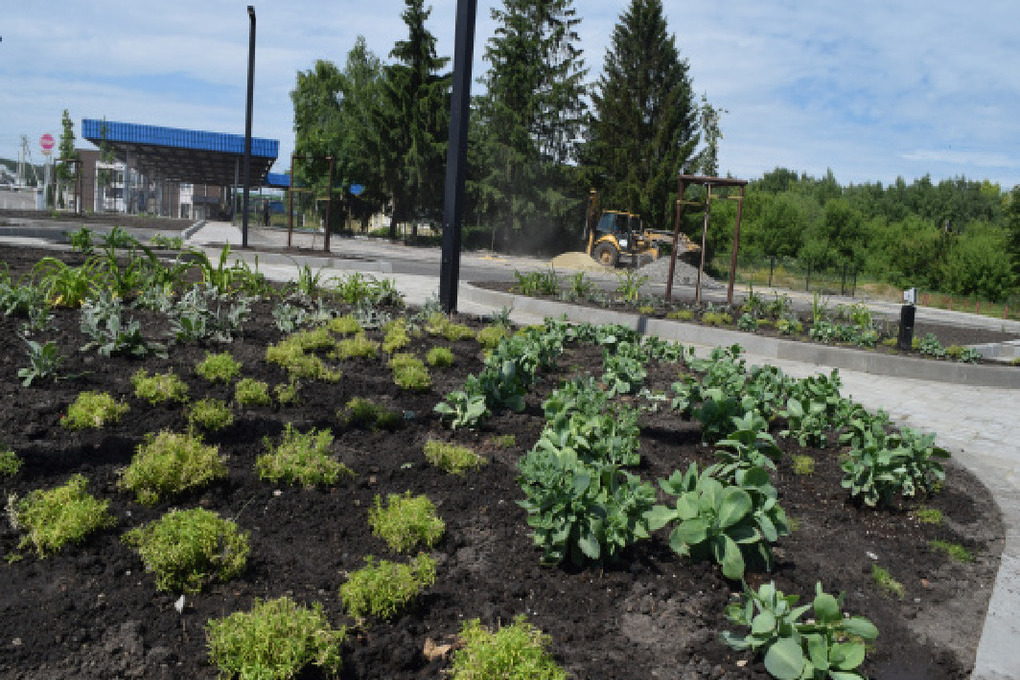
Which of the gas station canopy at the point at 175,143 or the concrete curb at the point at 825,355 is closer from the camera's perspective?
the concrete curb at the point at 825,355

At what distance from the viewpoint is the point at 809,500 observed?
4.22 metres

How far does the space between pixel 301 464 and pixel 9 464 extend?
1192 mm

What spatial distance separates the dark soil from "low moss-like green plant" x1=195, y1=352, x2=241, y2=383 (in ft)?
0.24

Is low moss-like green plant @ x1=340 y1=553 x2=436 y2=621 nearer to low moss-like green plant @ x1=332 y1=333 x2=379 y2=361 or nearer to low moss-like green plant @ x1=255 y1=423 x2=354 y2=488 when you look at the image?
low moss-like green plant @ x1=255 y1=423 x2=354 y2=488

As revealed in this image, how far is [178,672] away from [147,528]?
791 mm

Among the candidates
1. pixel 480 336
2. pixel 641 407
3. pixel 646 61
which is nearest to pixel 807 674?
pixel 641 407

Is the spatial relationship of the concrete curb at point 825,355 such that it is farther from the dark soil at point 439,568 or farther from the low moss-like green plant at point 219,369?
the dark soil at point 439,568

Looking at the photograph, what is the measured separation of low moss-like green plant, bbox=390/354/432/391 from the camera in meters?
5.12

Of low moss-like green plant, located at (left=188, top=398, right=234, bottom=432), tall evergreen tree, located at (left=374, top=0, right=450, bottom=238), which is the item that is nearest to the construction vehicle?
tall evergreen tree, located at (left=374, top=0, right=450, bottom=238)

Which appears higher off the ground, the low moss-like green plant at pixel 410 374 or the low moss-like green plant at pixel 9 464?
the low moss-like green plant at pixel 410 374

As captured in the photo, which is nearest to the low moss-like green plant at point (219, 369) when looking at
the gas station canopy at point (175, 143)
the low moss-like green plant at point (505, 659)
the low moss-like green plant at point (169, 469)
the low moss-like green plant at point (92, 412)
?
the low moss-like green plant at point (92, 412)

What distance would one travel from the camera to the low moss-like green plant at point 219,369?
4645 millimetres

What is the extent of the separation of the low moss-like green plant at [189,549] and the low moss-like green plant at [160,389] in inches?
55.1

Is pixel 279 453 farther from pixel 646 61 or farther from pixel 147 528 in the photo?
pixel 646 61
